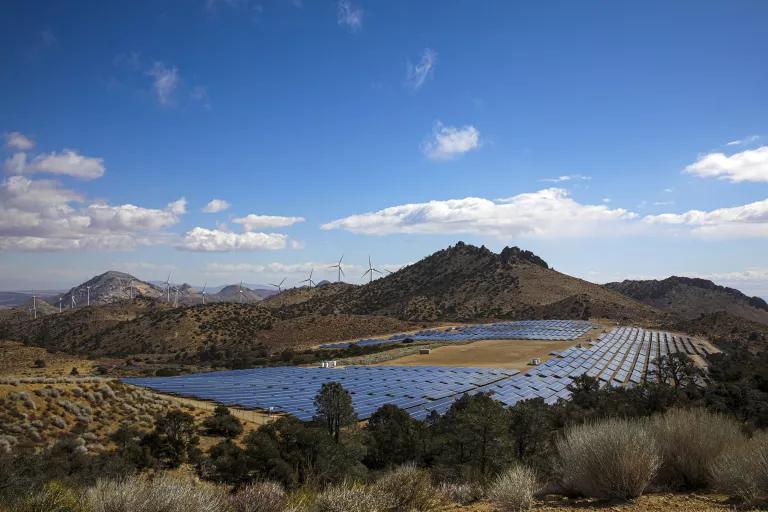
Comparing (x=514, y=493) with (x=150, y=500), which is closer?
(x=150, y=500)

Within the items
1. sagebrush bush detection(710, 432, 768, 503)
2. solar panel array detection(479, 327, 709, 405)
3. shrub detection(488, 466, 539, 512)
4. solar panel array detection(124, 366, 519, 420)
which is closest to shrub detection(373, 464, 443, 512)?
shrub detection(488, 466, 539, 512)

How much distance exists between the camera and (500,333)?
91875 millimetres

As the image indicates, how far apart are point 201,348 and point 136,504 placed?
85.0 meters

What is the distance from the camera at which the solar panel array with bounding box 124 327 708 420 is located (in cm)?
3928

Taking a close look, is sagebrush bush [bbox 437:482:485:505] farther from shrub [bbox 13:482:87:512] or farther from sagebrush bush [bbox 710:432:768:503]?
shrub [bbox 13:482:87:512]

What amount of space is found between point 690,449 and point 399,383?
35731 mm

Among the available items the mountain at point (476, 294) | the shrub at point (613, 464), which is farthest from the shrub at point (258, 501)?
the mountain at point (476, 294)

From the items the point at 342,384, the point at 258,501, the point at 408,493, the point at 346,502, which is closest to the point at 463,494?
the point at 408,493

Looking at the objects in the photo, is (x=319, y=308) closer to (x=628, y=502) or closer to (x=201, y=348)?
(x=201, y=348)

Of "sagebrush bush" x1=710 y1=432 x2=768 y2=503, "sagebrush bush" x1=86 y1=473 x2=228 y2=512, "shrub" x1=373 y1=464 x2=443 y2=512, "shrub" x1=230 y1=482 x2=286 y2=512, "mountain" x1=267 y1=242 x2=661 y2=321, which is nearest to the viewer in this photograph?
"sagebrush bush" x1=86 y1=473 x2=228 y2=512

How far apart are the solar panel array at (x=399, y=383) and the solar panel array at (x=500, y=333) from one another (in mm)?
21657

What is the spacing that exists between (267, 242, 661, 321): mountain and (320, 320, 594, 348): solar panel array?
86.8 ft

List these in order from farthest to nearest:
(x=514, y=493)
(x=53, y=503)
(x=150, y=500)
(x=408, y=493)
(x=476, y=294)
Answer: (x=476, y=294), (x=514, y=493), (x=408, y=493), (x=150, y=500), (x=53, y=503)

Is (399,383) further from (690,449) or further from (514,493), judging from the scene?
(514,493)
